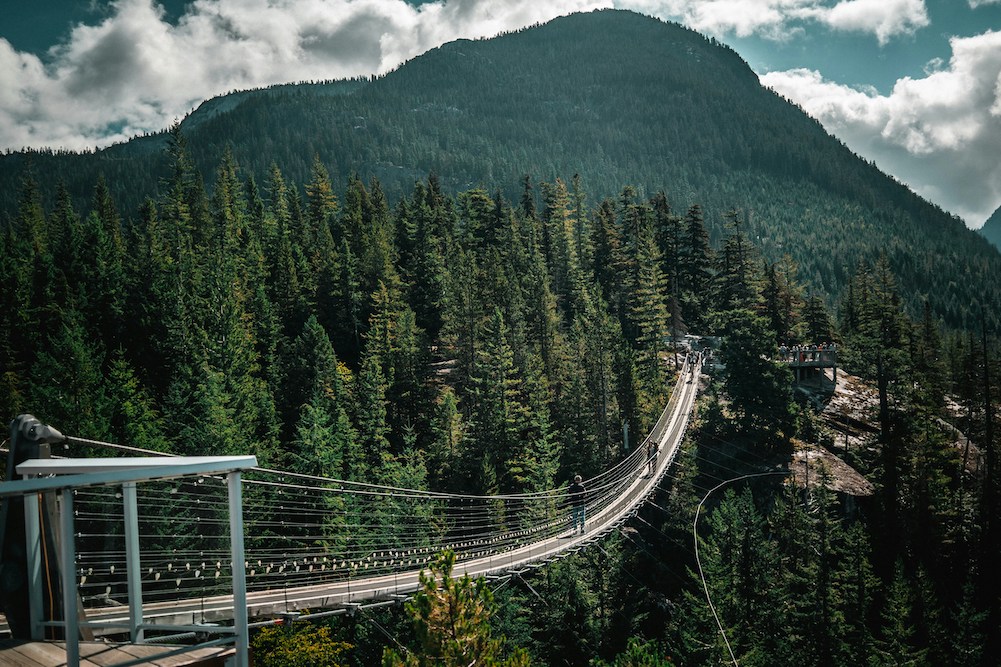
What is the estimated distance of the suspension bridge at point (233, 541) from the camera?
413 cm

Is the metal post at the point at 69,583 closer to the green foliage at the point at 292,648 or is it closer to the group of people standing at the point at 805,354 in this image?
the green foliage at the point at 292,648

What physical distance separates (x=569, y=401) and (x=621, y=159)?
460 ft

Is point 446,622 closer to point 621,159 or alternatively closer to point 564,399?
point 564,399

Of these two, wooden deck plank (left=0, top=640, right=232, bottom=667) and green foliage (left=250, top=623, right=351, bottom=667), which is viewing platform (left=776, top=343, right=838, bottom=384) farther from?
wooden deck plank (left=0, top=640, right=232, bottom=667)

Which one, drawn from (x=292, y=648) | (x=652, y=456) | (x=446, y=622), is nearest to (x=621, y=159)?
(x=652, y=456)

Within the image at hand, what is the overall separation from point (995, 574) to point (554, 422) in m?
21.6

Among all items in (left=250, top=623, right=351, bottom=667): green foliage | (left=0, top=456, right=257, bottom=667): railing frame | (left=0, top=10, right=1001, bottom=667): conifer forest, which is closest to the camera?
(left=0, top=456, right=257, bottom=667): railing frame

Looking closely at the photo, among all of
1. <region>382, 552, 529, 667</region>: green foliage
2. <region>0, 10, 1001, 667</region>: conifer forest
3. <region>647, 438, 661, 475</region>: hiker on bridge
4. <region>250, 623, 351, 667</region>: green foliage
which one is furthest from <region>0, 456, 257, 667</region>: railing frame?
<region>647, 438, 661, 475</region>: hiker on bridge

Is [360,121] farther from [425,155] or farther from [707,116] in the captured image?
[707,116]

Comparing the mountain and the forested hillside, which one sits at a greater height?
the mountain

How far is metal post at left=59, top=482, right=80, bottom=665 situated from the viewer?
3.93 metres

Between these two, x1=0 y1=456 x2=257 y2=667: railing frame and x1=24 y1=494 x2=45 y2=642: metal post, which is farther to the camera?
x1=24 y1=494 x2=45 y2=642: metal post

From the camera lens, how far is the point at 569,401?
40.0 m

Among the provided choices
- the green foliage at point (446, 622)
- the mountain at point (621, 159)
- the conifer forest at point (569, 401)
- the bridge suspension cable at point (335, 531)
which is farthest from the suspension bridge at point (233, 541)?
the mountain at point (621, 159)
